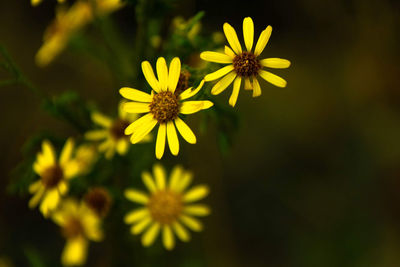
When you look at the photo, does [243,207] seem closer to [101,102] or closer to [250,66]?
[101,102]

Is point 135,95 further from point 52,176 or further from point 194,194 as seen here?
point 194,194

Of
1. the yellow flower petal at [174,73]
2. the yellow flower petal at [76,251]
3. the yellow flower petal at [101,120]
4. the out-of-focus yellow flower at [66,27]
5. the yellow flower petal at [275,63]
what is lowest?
the yellow flower petal at [76,251]

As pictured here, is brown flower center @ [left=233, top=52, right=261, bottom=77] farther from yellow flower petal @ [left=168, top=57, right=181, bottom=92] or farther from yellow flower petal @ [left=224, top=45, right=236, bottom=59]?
yellow flower petal @ [left=168, top=57, right=181, bottom=92]

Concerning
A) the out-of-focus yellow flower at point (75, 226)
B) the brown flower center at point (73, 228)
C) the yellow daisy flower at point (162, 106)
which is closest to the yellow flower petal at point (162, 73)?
the yellow daisy flower at point (162, 106)

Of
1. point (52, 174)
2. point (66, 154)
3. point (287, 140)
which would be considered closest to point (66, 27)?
point (66, 154)

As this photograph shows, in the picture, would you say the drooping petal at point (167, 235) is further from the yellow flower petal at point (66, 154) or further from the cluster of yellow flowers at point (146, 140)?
the yellow flower petal at point (66, 154)

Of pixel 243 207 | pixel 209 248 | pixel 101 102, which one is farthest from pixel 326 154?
pixel 101 102
